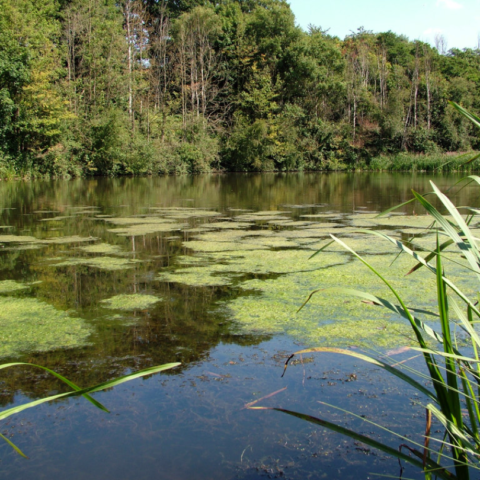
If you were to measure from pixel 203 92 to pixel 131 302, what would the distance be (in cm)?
2752

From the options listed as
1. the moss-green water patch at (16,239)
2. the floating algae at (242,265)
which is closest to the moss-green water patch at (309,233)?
the floating algae at (242,265)

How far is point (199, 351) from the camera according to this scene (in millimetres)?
2824

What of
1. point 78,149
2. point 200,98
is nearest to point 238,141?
point 200,98

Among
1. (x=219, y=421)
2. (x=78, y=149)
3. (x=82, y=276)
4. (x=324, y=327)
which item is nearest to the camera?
(x=219, y=421)

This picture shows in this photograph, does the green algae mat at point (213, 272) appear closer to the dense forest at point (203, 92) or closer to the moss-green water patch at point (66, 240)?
the moss-green water patch at point (66, 240)

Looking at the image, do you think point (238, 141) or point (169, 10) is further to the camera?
point (169, 10)

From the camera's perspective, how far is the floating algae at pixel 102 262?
4988mm

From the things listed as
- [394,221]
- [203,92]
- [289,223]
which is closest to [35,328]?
[289,223]

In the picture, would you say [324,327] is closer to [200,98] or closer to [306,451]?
[306,451]

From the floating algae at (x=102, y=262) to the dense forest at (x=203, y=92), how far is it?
53.3ft

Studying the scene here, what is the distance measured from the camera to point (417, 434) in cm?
191

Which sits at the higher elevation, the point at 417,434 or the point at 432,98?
the point at 432,98

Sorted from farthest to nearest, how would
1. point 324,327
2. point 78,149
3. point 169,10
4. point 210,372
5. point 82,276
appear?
point 169,10
point 78,149
point 82,276
point 324,327
point 210,372

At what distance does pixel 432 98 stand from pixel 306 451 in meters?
36.2
